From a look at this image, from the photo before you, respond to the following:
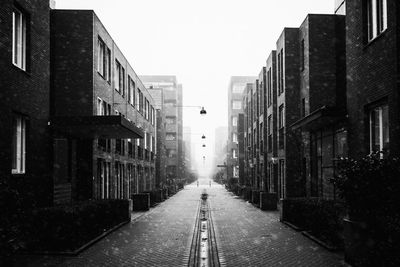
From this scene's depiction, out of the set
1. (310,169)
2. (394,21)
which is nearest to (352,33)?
(394,21)

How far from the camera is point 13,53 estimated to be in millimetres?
14203

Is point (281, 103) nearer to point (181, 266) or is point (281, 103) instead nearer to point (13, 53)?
point (13, 53)

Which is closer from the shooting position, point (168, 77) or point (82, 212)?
point (82, 212)

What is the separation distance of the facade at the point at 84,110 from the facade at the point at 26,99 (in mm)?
1063

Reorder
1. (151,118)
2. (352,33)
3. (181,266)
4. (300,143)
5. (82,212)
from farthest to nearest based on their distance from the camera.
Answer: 1. (151,118)
2. (300,143)
3. (352,33)
4. (82,212)
5. (181,266)

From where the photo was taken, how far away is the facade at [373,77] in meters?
12.3

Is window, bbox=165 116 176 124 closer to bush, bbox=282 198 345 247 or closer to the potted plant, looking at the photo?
bush, bbox=282 198 345 247

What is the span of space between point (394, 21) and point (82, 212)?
9.74 m

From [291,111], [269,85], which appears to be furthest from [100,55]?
[269,85]

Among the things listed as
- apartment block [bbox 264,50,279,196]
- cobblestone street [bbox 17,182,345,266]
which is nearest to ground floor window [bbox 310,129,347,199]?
cobblestone street [bbox 17,182,345,266]

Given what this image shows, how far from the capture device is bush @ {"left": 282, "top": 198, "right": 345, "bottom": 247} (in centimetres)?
1098

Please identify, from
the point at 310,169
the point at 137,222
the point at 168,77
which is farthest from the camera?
the point at 168,77

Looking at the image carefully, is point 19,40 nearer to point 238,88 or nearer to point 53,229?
point 53,229

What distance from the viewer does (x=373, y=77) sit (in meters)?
13.9
